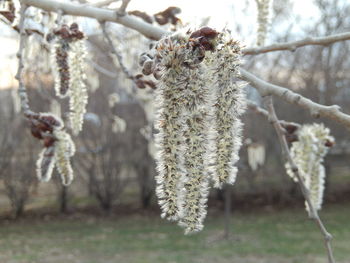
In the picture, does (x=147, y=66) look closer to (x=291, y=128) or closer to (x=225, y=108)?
(x=225, y=108)

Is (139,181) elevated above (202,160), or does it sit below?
below

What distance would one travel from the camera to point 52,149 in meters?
1.92

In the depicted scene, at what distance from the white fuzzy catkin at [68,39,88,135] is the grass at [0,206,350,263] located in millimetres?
5946

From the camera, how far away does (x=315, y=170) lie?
2.04 metres

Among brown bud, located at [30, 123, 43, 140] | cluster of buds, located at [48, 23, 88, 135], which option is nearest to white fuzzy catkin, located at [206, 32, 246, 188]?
cluster of buds, located at [48, 23, 88, 135]

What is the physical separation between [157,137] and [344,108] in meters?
12.6

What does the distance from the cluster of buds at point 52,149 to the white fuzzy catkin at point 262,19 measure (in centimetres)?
97

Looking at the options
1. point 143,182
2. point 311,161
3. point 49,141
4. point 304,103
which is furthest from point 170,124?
point 143,182

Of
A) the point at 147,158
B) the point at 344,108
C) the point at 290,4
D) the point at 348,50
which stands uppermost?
the point at 290,4

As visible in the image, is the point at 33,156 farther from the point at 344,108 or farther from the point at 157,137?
the point at 157,137

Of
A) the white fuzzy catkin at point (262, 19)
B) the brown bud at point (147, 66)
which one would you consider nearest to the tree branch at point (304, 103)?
the brown bud at point (147, 66)

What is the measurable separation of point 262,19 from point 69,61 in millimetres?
903

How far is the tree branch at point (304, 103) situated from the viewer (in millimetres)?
1330

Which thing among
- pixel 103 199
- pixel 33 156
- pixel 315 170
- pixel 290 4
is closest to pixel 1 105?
pixel 33 156
